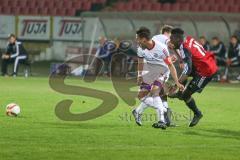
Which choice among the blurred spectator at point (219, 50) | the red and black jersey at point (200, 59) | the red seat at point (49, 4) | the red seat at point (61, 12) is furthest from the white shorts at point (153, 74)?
the red seat at point (49, 4)

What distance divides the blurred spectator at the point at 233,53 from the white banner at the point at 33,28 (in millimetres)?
9630

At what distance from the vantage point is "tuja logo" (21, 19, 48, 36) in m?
35.8

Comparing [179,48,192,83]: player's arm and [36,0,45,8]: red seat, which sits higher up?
[36,0,45,8]: red seat

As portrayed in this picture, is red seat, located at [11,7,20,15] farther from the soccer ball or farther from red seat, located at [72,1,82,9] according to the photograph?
the soccer ball

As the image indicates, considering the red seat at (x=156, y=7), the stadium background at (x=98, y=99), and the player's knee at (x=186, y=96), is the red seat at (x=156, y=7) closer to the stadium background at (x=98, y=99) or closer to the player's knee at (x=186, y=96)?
the stadium background at (x=98, y=99)

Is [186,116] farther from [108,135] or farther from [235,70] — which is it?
[235,70]

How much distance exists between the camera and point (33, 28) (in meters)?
36.3

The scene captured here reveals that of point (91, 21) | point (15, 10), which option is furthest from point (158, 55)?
point (15, 10)

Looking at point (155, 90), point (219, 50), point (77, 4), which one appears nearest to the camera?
point (155, 90)

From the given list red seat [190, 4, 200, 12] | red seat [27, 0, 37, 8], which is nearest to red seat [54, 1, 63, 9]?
red seat [27, 0, 37, 8]

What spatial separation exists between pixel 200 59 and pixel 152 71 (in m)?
0.93

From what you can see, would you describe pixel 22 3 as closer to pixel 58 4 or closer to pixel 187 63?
pixel 58 4

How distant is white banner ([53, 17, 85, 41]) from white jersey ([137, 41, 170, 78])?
20.1 m

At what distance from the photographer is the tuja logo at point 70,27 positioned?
3456 centimetres
